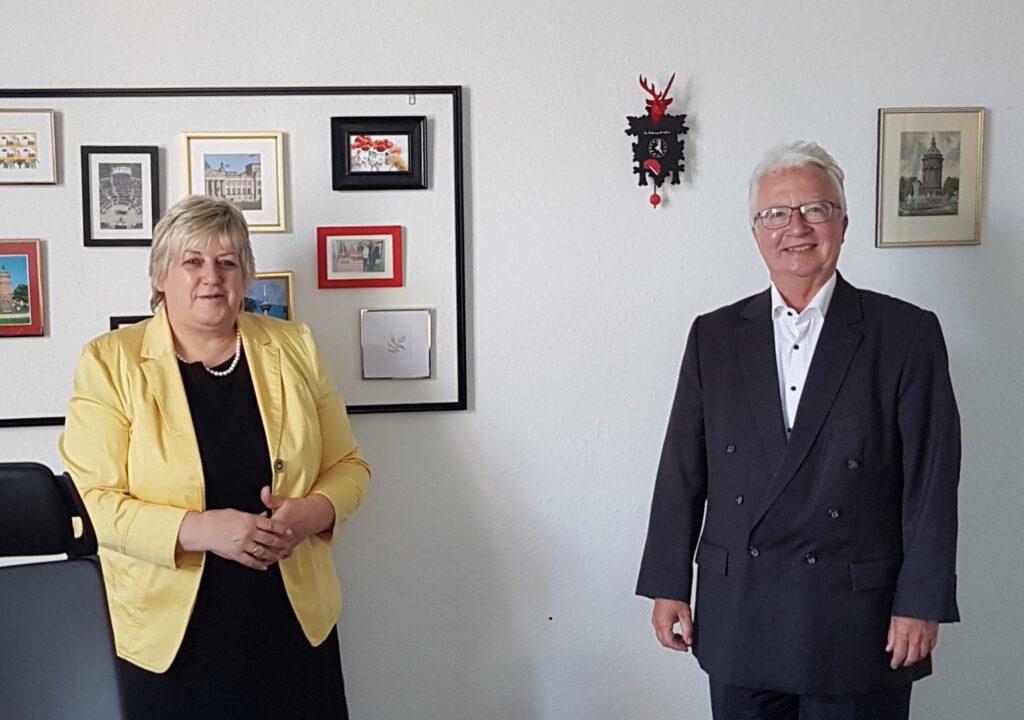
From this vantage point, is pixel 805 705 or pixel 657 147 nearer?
pixel 805 705

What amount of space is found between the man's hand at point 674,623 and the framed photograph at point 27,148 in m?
1.63

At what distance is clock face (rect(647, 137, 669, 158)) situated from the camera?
8.29 feet

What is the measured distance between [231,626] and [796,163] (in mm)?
1348

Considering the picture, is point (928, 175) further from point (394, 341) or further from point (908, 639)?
point (394, 341)

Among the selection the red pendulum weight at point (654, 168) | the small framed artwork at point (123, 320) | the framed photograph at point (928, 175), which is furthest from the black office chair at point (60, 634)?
the framed photograph at point (928, 175)

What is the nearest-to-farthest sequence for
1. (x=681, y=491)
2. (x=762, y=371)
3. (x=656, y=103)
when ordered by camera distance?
(x=762, y=371), (x=681, y=491), (x=656, y=103)

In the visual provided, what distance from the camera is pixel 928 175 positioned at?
261 centimetres

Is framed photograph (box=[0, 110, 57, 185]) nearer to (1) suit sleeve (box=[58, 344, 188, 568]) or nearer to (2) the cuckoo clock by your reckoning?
(1) suit sleeve (box=[58, 344, 188, 568])

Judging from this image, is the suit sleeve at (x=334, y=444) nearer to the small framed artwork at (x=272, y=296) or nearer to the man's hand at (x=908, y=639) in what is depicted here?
the small framed artwork at (x=272, y=296)

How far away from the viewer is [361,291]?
250 cm

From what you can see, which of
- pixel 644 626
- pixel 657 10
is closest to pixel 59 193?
pixel 657 10

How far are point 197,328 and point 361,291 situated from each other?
19.8 inches

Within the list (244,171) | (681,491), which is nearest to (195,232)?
(244,171)

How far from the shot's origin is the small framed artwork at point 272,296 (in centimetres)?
246
